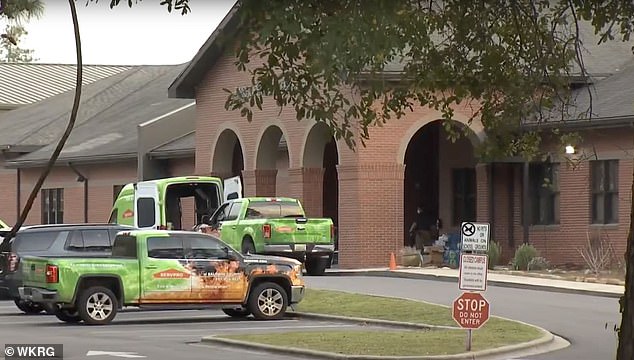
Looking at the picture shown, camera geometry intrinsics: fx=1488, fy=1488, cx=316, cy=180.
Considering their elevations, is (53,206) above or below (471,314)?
above

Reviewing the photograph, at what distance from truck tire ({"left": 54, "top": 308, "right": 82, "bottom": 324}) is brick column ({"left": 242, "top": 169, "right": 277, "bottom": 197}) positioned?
18658mm

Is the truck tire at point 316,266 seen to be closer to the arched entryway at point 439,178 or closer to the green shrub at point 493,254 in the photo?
the green shrub at point 493,254

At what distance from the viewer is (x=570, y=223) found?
1475 inches

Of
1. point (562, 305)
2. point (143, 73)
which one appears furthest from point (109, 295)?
point (143, 73)

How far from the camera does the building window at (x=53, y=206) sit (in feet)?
189

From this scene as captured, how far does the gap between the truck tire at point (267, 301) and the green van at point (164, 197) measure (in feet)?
42.3

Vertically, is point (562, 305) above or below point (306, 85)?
below

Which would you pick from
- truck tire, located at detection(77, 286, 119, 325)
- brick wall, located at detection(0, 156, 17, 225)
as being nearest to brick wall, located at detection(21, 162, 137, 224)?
brick wall, located at detection(0, 156, 17, 225)

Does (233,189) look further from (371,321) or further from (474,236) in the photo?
(474,236)

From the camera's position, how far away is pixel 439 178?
148 feet

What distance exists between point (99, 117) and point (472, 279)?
140ft

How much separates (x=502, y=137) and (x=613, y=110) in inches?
897

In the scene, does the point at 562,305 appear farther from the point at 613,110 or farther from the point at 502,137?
the point at 502,137

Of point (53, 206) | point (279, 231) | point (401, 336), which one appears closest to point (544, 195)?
point (279, 231)
